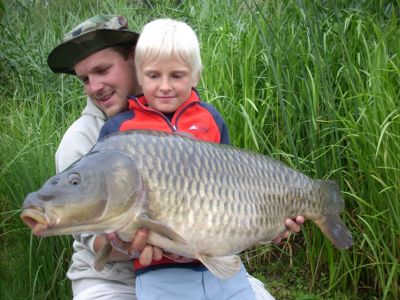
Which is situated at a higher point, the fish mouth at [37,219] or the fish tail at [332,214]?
the fish mouth at [37,219]

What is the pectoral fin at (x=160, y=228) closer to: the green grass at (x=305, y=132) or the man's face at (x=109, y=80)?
the man's face at (x=109, y=80)

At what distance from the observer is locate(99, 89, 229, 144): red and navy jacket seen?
2422 millimetres

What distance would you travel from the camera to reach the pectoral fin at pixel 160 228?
6.31ft

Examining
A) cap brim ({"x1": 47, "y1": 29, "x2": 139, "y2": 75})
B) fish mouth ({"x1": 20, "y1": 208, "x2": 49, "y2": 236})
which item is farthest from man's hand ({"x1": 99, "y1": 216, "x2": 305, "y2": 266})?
cap brim ({"x1": 47, "y1": 29, "x2": 139, "y2": 75})

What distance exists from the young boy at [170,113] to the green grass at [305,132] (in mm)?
837

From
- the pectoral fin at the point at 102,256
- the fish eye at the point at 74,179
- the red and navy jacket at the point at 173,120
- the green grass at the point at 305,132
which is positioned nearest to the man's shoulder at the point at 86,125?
the red and navy jacket at the point at 173,120

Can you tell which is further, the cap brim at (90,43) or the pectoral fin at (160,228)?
the cap brim at (90,43)

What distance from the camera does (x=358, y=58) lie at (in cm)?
384

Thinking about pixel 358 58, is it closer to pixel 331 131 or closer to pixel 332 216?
pixel 331 131

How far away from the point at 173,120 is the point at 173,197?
539mm

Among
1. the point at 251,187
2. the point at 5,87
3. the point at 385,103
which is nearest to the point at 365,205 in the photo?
the point at 385,103

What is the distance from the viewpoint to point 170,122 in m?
2.44

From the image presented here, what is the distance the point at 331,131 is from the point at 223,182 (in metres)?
1.64

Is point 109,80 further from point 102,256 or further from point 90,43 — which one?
point 102,256
